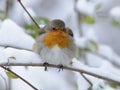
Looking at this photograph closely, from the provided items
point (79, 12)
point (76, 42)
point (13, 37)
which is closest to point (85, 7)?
point (79, 12)

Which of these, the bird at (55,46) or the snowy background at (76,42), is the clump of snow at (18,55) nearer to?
the snowy background at (76,42)

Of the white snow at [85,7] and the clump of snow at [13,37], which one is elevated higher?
the white snow at [85,7]

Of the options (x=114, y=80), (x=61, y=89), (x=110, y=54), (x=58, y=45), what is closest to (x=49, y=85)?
(x=61, y=89)

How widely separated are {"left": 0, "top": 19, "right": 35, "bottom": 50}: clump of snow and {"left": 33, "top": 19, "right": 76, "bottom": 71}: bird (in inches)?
2.9

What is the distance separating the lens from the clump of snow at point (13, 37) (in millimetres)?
2439

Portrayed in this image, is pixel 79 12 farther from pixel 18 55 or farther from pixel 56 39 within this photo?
pixel 18 55

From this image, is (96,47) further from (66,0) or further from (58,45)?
(66,0)

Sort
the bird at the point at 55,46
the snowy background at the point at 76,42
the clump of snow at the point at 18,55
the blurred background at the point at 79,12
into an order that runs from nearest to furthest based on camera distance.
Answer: the clump of snow at the point at 18,55
the snowy background at the point at 76,42
the bird at the point at 55,46
the blurred background at the point at 79,12

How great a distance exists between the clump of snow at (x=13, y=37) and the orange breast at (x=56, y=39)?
12 centimetres

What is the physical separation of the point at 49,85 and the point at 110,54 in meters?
1.10

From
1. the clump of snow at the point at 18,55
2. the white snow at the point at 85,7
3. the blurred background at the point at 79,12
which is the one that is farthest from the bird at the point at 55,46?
the white snow at the point at 85,7

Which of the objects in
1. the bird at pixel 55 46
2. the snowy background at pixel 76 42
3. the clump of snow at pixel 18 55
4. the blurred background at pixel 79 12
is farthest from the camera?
the blurred background at pixel 79 12

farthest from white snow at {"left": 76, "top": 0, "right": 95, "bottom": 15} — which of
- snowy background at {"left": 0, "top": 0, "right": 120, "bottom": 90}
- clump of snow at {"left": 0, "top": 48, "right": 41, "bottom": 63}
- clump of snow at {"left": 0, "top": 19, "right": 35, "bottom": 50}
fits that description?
clump of snow at {"left": 0, "top": 48, "right": 41, "bottom": 63}

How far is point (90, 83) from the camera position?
2455 mm
